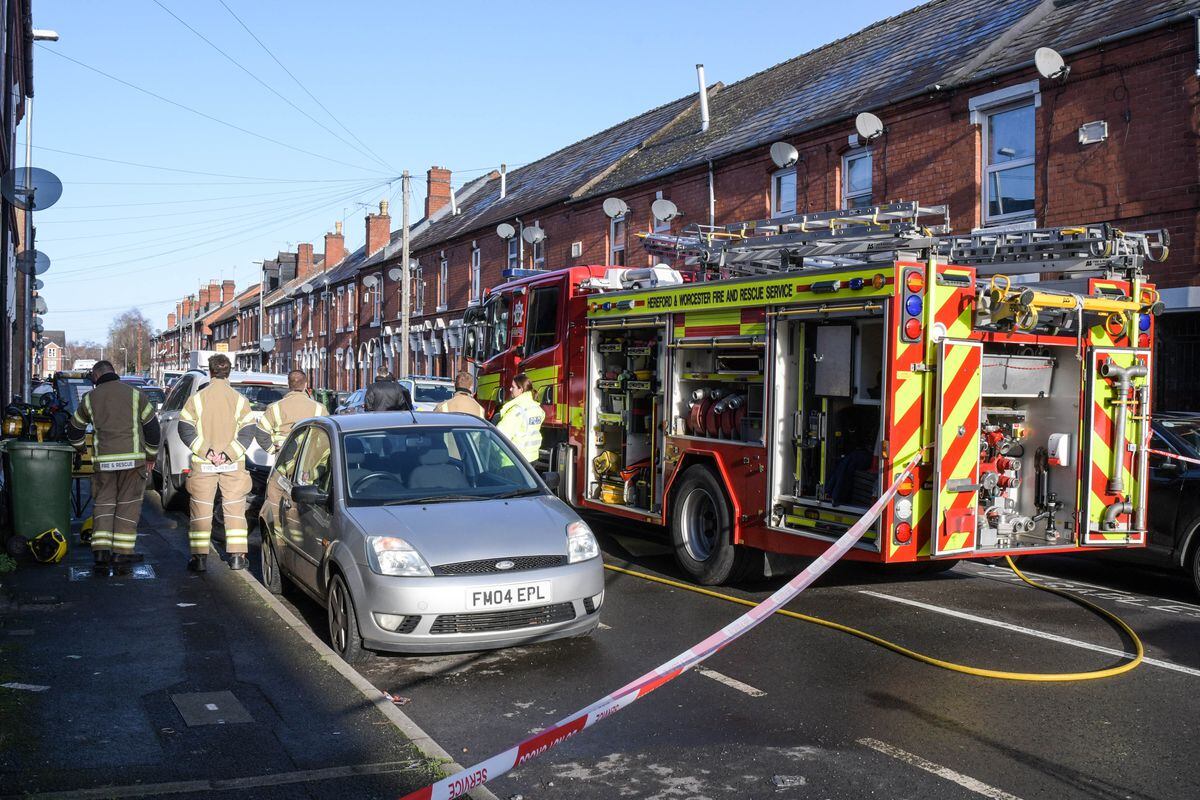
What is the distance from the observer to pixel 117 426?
9.21 meters

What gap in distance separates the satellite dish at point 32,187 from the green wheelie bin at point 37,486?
5396mm

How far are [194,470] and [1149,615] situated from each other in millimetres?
7712

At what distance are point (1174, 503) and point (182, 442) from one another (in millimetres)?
9703

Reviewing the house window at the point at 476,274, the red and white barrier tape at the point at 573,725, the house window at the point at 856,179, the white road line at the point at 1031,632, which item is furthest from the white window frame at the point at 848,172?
the house window at the point at 476,274

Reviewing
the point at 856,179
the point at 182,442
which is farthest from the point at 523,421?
the point at 856,179

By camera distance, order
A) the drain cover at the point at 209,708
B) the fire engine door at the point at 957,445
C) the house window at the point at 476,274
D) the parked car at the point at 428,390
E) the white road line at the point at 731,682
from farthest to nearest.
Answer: the house window at the point at 476,274, the parked car at the point at 428,390, the fire engine door at the point at 957,445, the white road line at the point at 731,682, the drain cover at the point at 209,708

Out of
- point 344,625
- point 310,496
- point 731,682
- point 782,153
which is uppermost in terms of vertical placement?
point 782,153

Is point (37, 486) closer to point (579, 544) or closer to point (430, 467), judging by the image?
point (430, 467)

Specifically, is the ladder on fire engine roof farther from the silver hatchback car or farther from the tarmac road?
the silver hatchback car

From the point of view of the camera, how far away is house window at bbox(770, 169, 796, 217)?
65.3ft

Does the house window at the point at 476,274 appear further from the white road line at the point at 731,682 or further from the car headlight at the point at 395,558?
the white road line at the point at 731,682

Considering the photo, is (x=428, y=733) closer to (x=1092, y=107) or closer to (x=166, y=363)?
(x=1092, y=107)

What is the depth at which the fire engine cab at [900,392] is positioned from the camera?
7.27 m

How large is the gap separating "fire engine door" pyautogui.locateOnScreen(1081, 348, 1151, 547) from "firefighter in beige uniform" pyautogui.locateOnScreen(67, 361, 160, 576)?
→ 761cm
